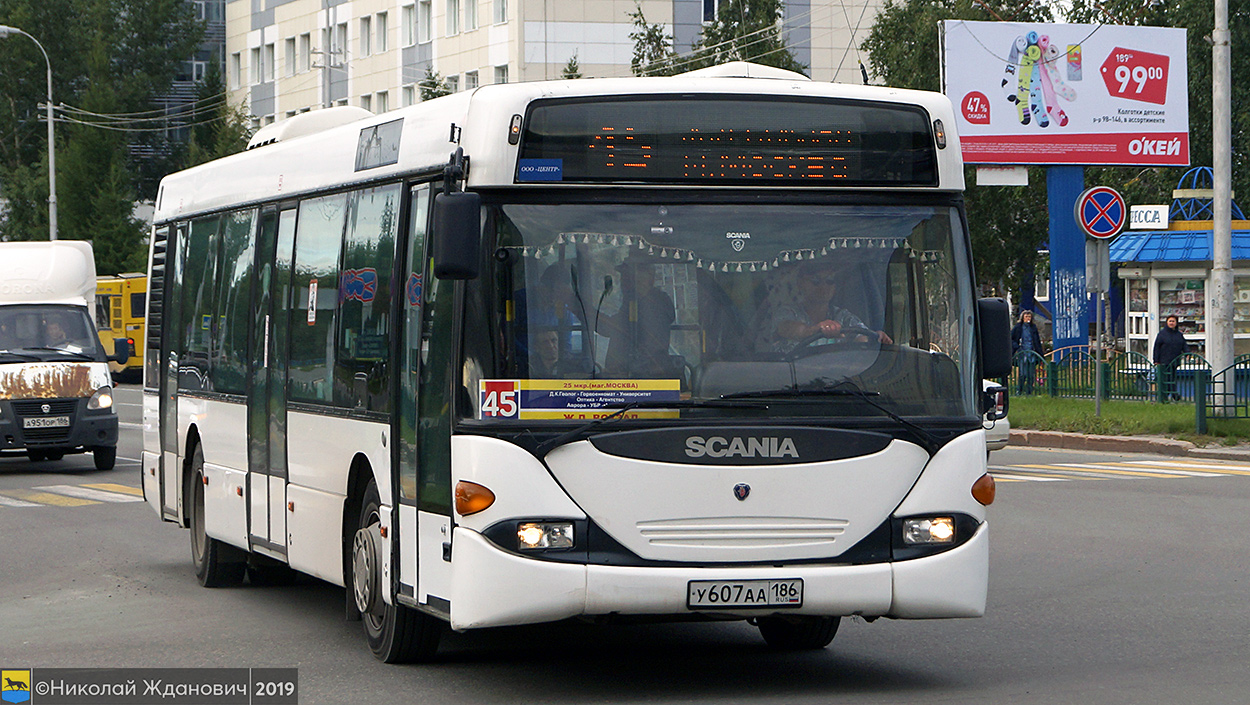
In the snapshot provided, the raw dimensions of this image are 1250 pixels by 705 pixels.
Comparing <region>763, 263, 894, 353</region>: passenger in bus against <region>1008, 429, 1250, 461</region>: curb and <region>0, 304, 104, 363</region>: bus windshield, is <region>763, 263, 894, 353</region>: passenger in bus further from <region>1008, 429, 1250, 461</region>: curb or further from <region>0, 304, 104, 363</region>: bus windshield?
<region>0, 304, 104, 363</region>: bus windshield

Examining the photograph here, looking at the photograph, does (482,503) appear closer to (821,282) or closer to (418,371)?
(418,371)

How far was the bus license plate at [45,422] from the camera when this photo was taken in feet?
72.9

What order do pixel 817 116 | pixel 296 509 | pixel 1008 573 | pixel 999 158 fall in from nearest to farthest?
pixel 817 116 → pixel 296 509 → pixel 1008 573 → pixel 999 158

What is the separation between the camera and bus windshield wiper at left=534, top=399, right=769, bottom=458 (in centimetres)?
749

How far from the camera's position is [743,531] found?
7.59 meters

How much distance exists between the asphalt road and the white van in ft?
25.4

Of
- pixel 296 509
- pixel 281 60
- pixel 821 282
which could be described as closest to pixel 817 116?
pixel 821 282

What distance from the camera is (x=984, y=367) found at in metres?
8.21

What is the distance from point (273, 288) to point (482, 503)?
3.48 meters

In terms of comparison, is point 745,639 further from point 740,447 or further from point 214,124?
point 214,124

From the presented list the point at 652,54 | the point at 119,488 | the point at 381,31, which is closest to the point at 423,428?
the point at 119,488

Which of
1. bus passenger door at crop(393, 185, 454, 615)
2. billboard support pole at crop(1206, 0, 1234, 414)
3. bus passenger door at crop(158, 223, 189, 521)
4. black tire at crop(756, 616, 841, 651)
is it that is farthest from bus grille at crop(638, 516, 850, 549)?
billboard support pole at crop(1206, 0, 1234, 414)

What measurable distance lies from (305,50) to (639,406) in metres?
73.3

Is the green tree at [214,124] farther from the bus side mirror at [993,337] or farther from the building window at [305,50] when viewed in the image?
the bus side mirror at [993,337]
